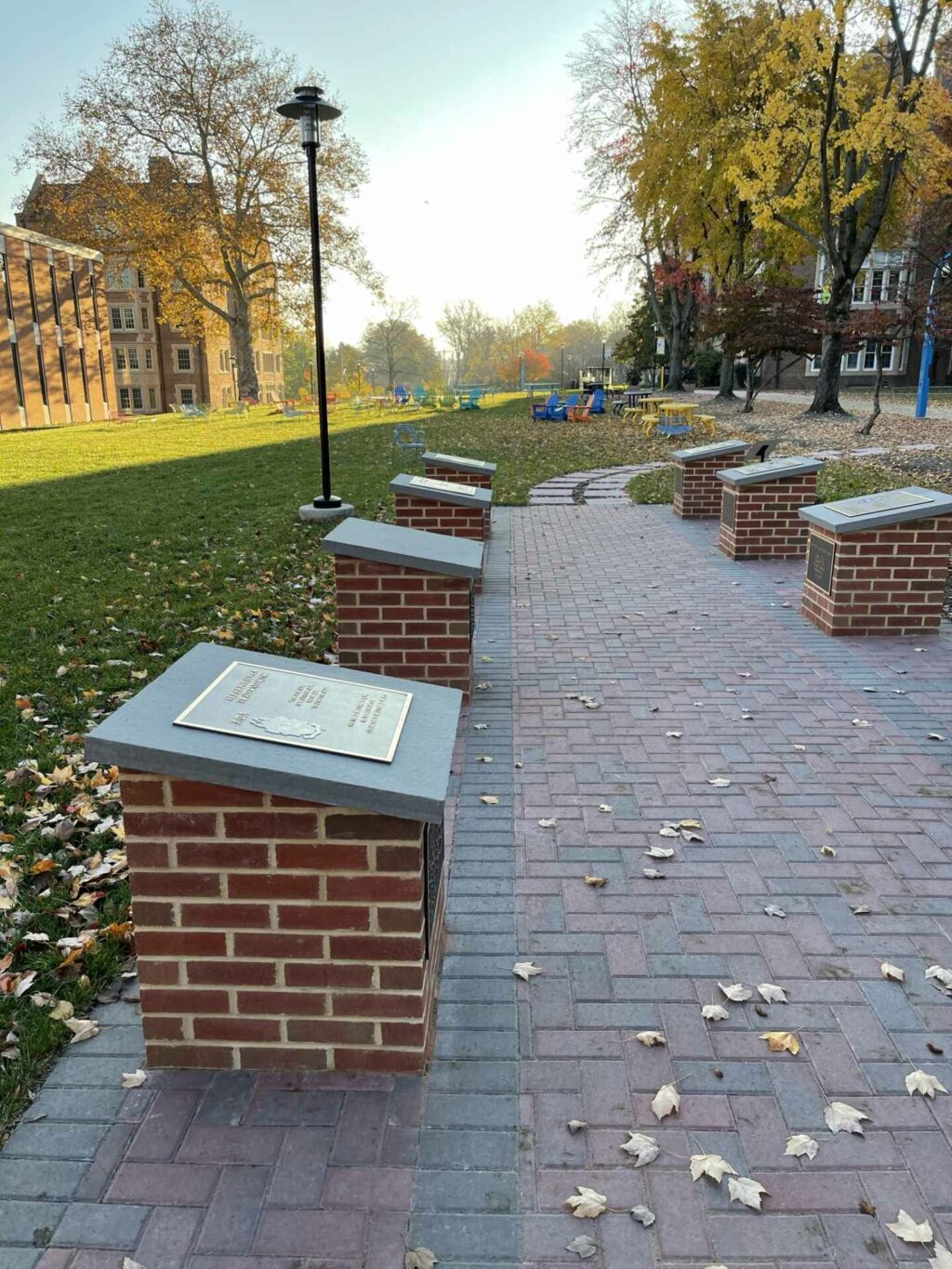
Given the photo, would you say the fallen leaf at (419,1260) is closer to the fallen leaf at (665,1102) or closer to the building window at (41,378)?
the fallen leaf at (665,1102)

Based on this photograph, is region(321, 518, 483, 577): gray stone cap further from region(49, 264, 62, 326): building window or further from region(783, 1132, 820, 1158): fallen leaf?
region(49, 264, 62, 326): building window

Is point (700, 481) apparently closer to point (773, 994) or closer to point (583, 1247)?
point (773, 994)

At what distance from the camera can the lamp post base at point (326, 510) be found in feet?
37.8

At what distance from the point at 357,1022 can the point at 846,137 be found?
2173cm

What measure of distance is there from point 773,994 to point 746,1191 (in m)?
0.80

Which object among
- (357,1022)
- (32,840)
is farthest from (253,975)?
(32,840)

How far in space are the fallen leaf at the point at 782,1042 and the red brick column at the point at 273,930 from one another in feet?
3.22

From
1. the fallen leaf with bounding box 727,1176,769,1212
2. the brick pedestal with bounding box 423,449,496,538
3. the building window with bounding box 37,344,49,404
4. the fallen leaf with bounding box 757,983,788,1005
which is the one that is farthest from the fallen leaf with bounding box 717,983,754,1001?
the building window with bounding box 37,344,49,404

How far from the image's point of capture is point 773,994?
286 cm

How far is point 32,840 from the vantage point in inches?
152

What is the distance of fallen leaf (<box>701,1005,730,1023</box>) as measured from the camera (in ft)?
9.07

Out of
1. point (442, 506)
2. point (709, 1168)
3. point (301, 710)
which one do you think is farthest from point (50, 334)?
point (709, 1168)

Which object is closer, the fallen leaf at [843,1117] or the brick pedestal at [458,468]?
the fallen leaf at [843,1117]

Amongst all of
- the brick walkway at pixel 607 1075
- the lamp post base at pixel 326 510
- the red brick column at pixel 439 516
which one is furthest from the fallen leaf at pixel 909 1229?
the lamp post base at pixel 326 510
